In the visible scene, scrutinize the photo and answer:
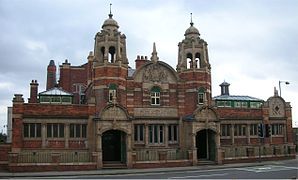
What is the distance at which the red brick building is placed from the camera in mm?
33062

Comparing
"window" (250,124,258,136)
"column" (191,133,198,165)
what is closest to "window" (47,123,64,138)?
"column" (191,133,198,165)

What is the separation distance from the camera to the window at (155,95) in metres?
37.9

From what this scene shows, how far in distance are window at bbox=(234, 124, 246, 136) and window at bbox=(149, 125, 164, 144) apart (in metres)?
9.30

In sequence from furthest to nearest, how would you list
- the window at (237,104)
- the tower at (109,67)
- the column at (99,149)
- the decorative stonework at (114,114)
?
the window at (237,104) < the tower at (109,67) < the decorative stonework at (114,114) < the column at (99,149)

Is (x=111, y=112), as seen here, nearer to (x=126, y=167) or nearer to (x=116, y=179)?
(x=126, y=167)

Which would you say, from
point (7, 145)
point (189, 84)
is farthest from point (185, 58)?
point (7, 145)

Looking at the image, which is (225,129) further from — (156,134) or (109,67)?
(109,67)

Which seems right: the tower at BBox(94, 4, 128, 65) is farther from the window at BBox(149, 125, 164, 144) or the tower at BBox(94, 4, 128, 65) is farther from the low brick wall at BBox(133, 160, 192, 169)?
the low brick wall at BBox(133, 160, 192, 169)

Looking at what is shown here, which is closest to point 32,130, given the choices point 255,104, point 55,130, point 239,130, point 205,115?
point 55,130

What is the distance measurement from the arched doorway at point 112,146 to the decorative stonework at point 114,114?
227 cm

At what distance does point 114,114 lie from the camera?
34156 mm

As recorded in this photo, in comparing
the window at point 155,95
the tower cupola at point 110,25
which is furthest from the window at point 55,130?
the tower cupola at point 110,25

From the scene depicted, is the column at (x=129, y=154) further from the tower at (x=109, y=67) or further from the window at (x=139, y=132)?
the tower at (x=109, y=67)

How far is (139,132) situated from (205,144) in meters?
7.64
